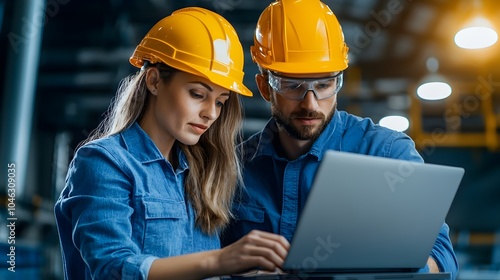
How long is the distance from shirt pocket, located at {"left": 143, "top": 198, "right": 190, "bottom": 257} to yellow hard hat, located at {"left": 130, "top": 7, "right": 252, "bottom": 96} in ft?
1.54

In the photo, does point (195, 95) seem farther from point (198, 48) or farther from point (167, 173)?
point (167, 173)

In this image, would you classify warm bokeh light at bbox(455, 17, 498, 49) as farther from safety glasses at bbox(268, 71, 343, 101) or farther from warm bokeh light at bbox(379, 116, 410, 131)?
safety glasses at bbox(268, 71, 343, 101)

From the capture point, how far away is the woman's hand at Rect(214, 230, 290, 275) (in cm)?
142

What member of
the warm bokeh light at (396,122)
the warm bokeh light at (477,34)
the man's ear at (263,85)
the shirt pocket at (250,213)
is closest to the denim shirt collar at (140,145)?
the shirt pocket at (250,213)

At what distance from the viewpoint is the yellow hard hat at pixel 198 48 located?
6.54 ft

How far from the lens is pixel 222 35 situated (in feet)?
6.91

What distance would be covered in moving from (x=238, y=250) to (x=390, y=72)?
25.3ft

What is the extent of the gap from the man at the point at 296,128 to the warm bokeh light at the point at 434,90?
18.7 ft

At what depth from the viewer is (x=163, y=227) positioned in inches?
72.2

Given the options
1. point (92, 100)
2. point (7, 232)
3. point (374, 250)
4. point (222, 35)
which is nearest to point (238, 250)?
point (374, 250)

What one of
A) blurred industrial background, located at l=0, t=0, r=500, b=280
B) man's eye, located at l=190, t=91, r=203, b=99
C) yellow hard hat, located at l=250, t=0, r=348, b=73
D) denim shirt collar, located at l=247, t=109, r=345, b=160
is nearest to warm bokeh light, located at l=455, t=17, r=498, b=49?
blurred industrial background, located at l=0, t=0, r=500, b=280

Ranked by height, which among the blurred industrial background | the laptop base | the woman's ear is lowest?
the laptop base

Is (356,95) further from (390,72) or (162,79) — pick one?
(162,79)

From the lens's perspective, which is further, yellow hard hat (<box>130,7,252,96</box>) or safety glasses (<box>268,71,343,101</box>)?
safety glasses (<box>268,71,343,101</box>)
